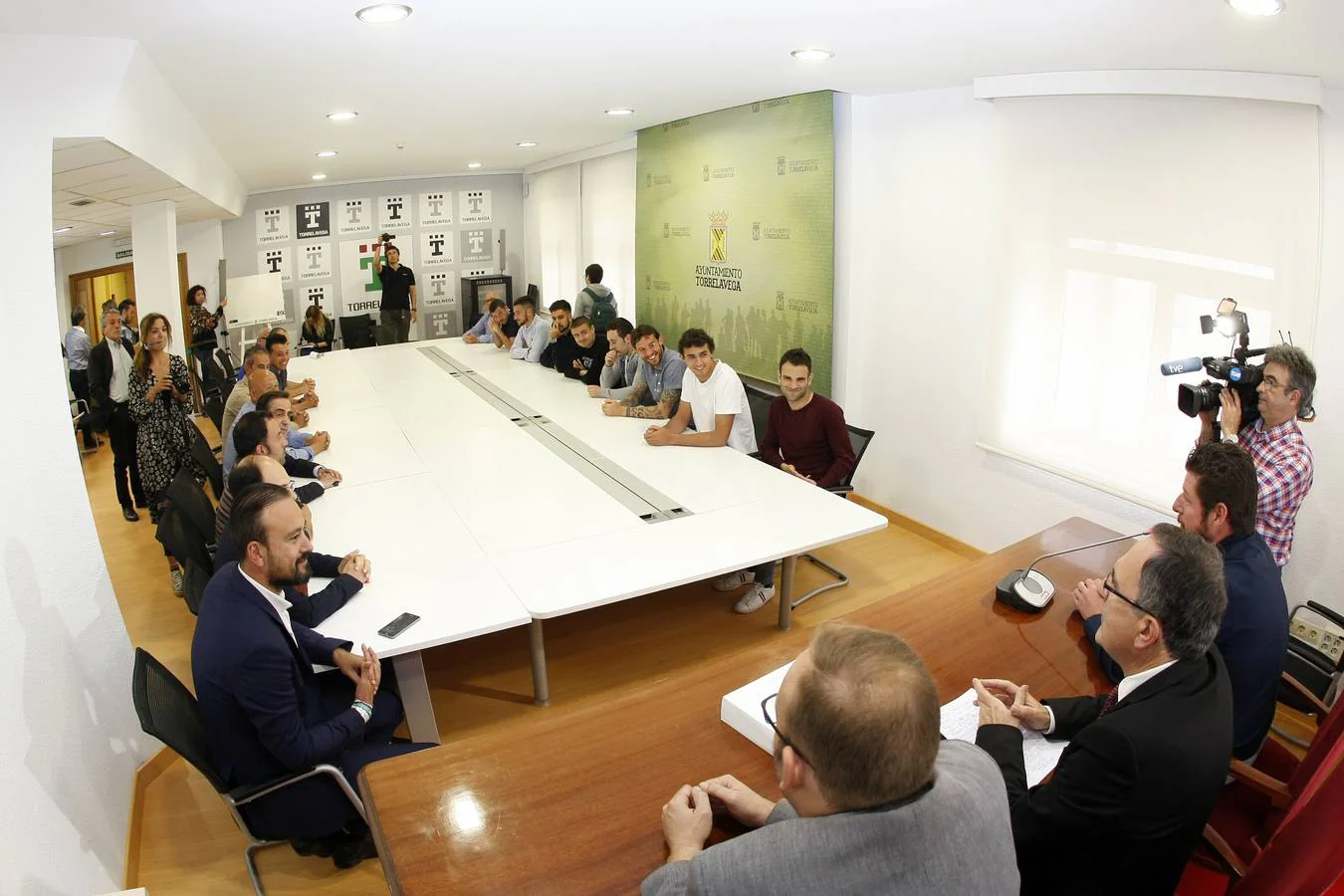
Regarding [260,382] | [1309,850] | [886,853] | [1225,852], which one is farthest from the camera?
[260,382]

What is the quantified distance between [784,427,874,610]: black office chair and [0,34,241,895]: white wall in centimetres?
273

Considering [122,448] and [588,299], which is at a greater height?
[588,299]

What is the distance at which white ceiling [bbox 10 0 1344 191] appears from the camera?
→ 8.09 ft

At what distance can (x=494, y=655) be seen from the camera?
378cm

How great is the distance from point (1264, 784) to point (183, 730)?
2.69 m

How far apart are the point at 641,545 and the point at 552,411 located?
2345mm

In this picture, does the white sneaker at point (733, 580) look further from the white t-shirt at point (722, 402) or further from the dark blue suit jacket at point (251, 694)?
the dark blue suit jacket at point (251, 694)

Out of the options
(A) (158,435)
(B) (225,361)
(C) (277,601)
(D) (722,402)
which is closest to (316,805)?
(C) (277,601)

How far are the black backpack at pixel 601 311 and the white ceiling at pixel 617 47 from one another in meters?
3.43

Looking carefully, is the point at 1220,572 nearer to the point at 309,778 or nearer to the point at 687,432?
the point at 309,778

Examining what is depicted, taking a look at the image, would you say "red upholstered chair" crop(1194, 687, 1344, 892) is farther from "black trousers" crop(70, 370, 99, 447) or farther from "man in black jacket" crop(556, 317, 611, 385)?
"black trousers" crop(70, 370, 99, 447)

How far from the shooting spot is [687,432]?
15.4 ft

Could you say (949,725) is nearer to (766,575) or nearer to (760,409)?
(766,575)

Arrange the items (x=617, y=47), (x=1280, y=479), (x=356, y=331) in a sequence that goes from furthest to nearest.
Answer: (x=356, y=331) < (x=617, y=47) < (x=1280, y=479)
